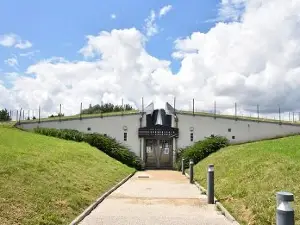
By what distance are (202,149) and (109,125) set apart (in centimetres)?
791

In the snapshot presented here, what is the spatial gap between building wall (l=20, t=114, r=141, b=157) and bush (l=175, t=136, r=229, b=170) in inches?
157

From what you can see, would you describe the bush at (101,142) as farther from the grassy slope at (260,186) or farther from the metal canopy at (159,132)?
the grassy slope at (260,186)

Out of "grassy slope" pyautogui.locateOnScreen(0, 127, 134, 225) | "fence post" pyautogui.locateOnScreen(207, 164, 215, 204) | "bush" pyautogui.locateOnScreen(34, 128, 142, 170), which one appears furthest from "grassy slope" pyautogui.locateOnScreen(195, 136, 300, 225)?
"bush" pyautogui.locateOnScreen(34, 128, 142, 170)

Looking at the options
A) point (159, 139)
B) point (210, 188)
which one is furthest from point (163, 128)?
point (210, 188)

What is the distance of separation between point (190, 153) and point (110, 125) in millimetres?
7127

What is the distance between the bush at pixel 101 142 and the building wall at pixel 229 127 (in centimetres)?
440

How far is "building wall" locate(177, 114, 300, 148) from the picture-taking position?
32500mm

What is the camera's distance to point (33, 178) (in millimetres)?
10383

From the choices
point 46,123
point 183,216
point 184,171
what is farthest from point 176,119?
point 183,216

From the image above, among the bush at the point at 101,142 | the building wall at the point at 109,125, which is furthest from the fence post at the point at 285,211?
the building wall at the point at 109,125

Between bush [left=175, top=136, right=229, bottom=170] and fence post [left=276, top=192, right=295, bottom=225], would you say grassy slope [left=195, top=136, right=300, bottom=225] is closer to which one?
fence post [left=276, top=192, right=295, bottom=225]

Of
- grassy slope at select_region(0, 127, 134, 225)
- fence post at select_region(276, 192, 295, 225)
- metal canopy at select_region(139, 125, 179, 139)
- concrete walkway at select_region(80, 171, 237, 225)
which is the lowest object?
concrete walkway at select_region(80, 171, 237, 225)

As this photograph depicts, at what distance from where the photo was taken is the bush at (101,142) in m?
30.9

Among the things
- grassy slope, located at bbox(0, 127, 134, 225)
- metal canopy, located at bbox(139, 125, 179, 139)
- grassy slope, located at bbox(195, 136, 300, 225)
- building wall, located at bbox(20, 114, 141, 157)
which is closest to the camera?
grassy slope, located at bbox(0, 127, 134, 225)
